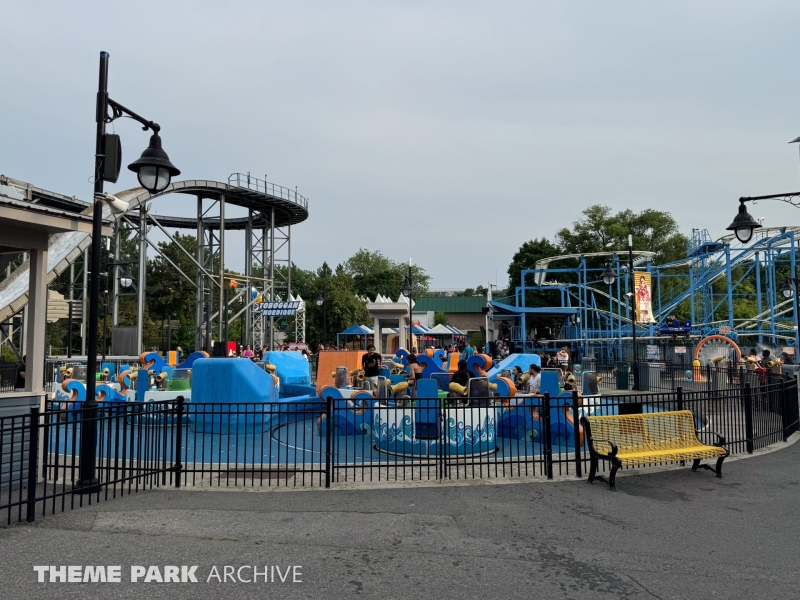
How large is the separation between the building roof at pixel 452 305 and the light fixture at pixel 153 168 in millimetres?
76962

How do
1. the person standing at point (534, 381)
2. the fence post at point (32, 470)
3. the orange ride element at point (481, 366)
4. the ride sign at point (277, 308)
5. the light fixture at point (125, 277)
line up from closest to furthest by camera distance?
1. the fence post at point (32, 470)
2. the person standing at point (534, 381)
3. the orange ride element at point (481, 366)
4. the light fixture at point (125, 277)
5. the ride sign at point (277, 308)

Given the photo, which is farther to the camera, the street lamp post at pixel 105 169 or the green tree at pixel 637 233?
the green tree at pixel 637 233

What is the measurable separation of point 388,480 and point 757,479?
532cm

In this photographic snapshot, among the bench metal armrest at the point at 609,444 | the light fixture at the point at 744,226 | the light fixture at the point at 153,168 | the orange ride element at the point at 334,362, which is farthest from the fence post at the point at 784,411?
the orange ride element at the point at 334,362

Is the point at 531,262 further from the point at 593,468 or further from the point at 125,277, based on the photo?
the point at 593,468

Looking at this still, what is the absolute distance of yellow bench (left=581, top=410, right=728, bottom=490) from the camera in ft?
27.1

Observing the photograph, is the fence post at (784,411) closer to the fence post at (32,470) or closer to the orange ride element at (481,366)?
the orange ride element at (481,366)

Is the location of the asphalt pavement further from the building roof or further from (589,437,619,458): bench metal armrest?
the building roof

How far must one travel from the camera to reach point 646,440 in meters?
8.63

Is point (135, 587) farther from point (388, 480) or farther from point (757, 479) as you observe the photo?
point (757, 479)

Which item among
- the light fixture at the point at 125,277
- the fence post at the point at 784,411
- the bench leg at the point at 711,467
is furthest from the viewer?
the light fixture at the point at 125,277

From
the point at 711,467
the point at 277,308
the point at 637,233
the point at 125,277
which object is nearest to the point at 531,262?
the point at 637,233

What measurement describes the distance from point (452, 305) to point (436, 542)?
8095cm

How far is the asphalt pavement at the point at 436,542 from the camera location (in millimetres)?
4824
